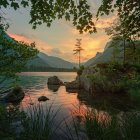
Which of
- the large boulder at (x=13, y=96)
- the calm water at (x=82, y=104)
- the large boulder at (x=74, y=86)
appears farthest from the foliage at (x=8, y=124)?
the large boulder at (x=74, y=86)

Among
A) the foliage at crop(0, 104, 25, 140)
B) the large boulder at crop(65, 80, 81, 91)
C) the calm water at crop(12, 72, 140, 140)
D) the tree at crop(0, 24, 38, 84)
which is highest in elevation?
the tree at crop(0, 24, 38, 84)

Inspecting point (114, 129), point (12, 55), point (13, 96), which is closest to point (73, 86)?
point (13, 96)

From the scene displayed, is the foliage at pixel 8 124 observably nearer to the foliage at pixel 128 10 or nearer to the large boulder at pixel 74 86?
the foliage at pixel 128 10

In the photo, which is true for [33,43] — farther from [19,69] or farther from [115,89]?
[115,89]

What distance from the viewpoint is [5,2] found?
5516 mm

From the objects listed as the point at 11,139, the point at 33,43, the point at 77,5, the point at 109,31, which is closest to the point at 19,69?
the point at 33,43

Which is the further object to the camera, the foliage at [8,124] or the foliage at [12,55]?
the foliage at [12,55]

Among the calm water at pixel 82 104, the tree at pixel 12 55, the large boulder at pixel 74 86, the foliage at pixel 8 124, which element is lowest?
the calm water at pixel 82 104

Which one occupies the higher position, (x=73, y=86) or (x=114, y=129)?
(x=114, y=129)

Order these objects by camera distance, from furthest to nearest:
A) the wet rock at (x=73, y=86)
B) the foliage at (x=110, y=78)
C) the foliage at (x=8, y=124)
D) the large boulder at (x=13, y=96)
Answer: the wet rock at (x=73, y=86), the foliage at (x=110, y=78), the large boulder at (x=13, y=96), the foliage at (x=8, y=124)

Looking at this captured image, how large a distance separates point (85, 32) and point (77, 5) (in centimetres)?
70

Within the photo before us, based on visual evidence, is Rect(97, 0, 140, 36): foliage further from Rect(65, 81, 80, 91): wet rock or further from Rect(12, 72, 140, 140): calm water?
Rect(65, 81, 80, 91): wet rock

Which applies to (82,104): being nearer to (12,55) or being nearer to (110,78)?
(110,78)

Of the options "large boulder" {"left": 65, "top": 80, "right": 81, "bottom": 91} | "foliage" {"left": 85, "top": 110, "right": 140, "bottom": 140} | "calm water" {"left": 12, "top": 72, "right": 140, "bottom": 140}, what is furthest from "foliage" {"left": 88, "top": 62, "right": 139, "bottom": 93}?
"foliage" {"left": 85, "top": 110, "right": 140, "bottom": 140}
